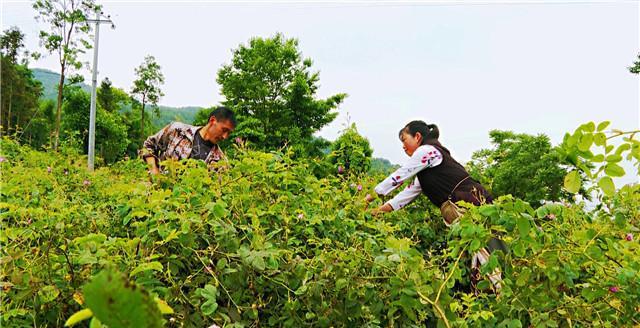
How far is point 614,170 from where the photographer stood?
3.04 feet

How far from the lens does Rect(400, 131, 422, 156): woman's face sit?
3.93 meters

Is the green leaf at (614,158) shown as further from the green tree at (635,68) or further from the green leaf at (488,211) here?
the green tree at (635,68)

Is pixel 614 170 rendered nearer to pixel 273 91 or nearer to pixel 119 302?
pixel 119 302

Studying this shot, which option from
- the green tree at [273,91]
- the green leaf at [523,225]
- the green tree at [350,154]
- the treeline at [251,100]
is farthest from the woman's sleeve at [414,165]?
the green tree at [273,91]

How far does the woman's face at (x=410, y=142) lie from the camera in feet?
12.9

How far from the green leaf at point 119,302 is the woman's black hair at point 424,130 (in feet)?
12.0

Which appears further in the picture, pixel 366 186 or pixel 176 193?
pixel 366 186

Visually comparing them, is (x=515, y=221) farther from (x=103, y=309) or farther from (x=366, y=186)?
(x=366, y=186)

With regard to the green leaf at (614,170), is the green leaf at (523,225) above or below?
below

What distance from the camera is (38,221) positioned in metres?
1.58

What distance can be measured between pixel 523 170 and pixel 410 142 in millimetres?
3771

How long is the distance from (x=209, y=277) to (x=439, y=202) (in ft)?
8.22

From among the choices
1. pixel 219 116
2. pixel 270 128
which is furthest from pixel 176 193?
pixel 270 128

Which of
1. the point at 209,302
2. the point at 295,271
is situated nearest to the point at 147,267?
the point at 209,302
